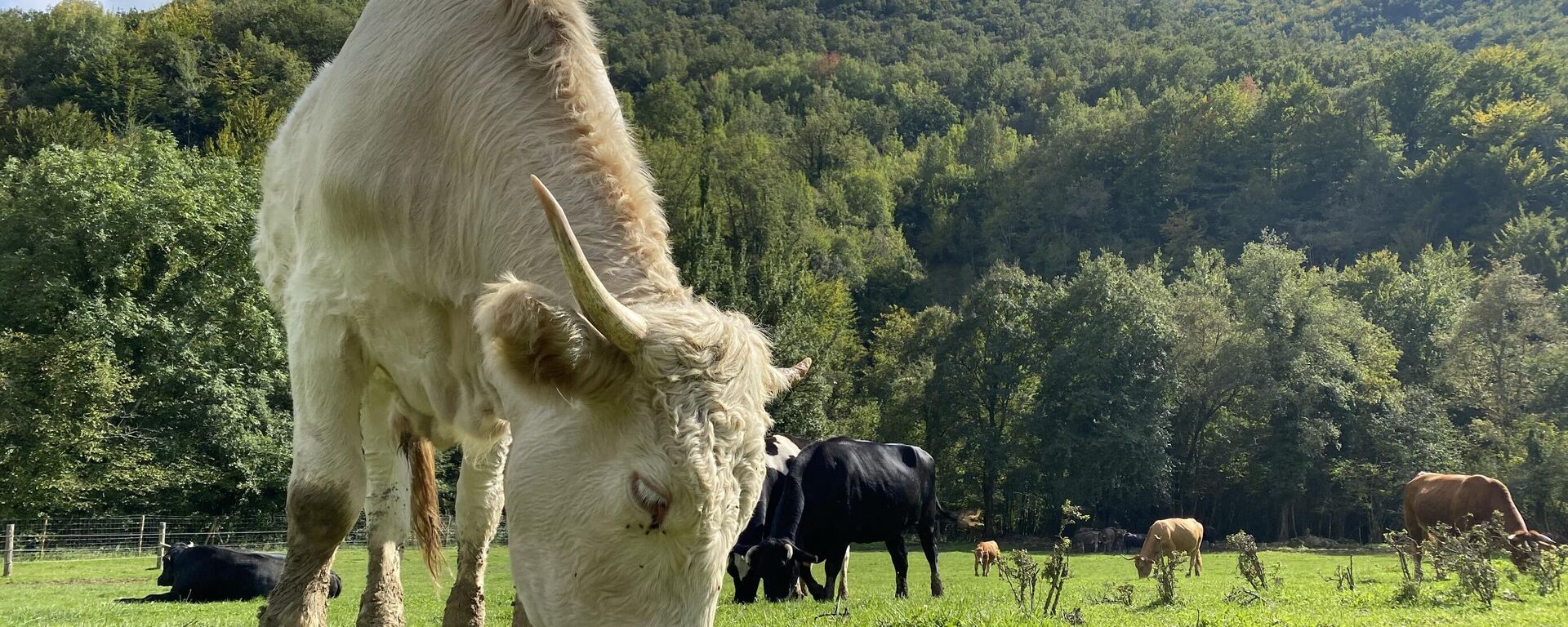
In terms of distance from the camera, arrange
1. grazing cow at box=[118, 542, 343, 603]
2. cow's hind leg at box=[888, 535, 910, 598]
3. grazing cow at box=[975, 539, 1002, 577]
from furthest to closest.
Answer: grazing cow at box=[975, 539, 1002, 577] → cow's hind leg at box=[888, 535, 910, 598] → grazing cow at box=[118, 542, 343, 603]

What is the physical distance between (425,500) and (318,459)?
101cm

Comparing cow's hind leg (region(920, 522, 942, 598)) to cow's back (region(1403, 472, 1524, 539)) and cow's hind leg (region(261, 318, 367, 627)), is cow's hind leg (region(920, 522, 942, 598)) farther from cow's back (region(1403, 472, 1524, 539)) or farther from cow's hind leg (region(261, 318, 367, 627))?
cow's hind leg (region(261, 318, 367, 627))

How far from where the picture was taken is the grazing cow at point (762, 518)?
1230 centimetres

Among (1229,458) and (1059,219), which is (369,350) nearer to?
(1229,458)

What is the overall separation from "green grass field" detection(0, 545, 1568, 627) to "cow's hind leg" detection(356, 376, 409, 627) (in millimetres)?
630

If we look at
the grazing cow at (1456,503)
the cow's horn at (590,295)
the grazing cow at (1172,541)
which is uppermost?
the cow's horn at (590,295)

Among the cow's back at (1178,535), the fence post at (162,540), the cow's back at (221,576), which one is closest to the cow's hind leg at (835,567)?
the cow's back at (221,576)

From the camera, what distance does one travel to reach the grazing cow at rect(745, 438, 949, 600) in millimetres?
13672

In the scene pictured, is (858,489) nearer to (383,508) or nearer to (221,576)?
(221,576)

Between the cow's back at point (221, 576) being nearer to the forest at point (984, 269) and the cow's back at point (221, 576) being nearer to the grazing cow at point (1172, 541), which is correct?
the forest at point (984, 269)

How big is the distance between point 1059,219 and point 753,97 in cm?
2917

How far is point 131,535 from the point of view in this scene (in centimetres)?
2730

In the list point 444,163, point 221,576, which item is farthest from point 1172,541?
point 444,163

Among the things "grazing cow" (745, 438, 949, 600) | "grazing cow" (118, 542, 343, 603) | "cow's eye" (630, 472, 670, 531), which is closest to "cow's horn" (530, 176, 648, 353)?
"cow's eye" (630, 472, 670, 531)
